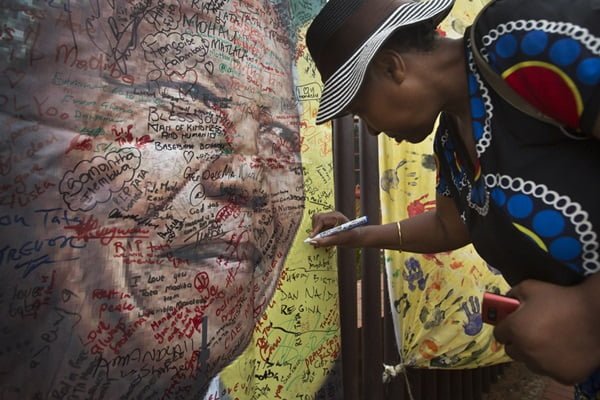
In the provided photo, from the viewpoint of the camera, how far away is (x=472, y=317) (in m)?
2.10

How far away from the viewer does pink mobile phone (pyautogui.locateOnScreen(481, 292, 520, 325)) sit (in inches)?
35.2

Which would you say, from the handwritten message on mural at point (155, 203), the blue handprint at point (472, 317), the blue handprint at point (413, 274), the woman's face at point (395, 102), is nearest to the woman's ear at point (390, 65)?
the woman's face at point (395, 102)

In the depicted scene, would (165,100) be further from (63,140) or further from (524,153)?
(524,153)

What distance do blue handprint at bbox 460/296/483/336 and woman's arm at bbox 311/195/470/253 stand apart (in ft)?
2.40

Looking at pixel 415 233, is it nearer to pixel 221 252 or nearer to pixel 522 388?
pixel 221 252

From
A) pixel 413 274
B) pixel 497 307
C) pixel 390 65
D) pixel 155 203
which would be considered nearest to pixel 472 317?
pixel 413 274

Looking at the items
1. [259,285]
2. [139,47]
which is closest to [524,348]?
[259,285]

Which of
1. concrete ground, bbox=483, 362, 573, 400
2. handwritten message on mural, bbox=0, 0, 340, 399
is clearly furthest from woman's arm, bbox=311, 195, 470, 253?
concrete ground, bbox=483, 362, 573, 400

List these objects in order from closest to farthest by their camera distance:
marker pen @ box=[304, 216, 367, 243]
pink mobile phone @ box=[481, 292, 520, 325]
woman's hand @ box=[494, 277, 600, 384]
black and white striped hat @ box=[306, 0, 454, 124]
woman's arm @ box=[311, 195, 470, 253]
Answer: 1. woman's hand @ box=[494, 277, 600, 384]
2. pink mobile phone @ box=[481, 292, 520, 325]
3. black and white striped hat @ box=[306, 0, 454, 124]
4. woman's arm @ box=[311, 195, 470, 253]
5. marker pen @ box=[304, 216, 367, 243]

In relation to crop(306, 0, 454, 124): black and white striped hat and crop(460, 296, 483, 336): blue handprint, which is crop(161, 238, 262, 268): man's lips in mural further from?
crop(460, 296, 483, 336): blue handprint

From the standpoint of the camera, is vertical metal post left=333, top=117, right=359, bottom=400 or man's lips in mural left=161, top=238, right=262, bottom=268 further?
vertical metal post left=333, top=117, right=359, bottom=400

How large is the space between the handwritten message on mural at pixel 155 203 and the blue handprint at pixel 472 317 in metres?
0.85

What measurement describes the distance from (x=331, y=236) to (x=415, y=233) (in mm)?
312

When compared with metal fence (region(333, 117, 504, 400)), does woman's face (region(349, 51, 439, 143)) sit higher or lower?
higher
